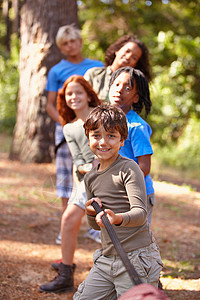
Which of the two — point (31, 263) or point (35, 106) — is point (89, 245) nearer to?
point (31, 263)

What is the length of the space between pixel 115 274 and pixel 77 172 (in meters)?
1.09

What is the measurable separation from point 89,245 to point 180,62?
8205mm

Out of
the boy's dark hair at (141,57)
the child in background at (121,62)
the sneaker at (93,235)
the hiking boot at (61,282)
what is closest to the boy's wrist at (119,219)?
the hiking boot at (61,282)

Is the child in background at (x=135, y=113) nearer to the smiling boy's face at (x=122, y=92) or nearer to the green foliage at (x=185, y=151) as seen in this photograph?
the smiling boy's face at (x=122, y=92)

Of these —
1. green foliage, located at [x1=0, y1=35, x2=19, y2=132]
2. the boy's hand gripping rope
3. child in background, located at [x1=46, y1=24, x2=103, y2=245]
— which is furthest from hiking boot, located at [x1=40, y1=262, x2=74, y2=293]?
green foliage, located at [x1=0, y1=35, x2=19, y2=132]

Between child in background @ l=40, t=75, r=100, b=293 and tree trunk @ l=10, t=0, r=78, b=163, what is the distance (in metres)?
3.99

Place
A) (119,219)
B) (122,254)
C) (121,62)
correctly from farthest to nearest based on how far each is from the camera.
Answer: (121,62) < (119,219) < (122,254)

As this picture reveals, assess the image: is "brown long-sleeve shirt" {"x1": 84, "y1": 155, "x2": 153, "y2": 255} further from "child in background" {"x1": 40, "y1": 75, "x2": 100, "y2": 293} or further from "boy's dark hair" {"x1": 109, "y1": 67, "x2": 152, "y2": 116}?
"child in background" {"x1": 40, "y1": 75, "x2": 100, "y2": 293}

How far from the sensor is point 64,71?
3.94m

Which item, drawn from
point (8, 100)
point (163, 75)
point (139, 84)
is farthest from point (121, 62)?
point (8, 100)

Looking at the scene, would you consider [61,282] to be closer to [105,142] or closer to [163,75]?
[105,142]

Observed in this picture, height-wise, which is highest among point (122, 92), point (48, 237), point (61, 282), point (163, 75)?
point (163, 75)

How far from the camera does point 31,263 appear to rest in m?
3.39

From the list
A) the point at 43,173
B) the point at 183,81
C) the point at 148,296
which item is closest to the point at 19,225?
the point at 43,173
